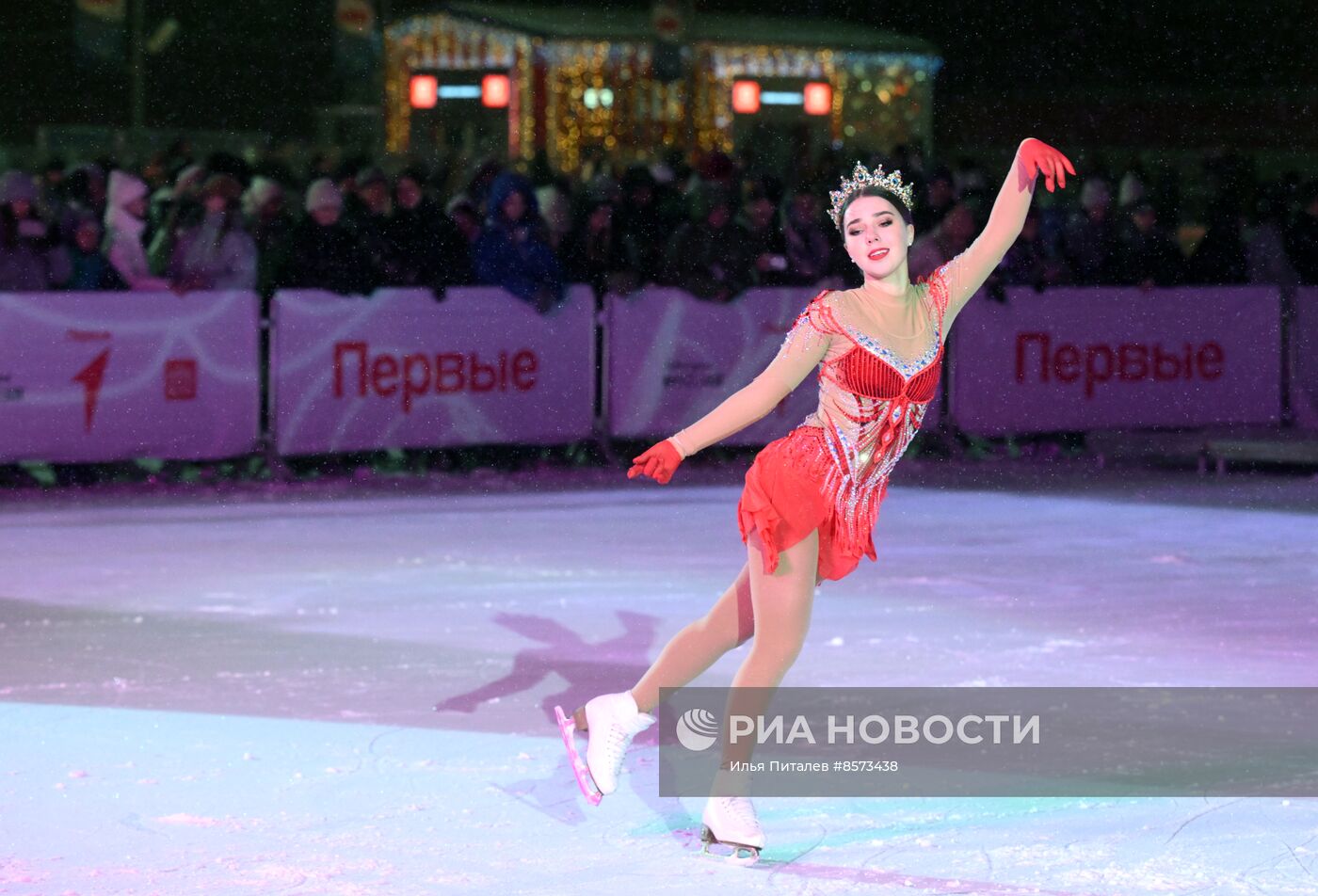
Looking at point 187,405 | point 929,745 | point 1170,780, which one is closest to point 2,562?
point 187,405

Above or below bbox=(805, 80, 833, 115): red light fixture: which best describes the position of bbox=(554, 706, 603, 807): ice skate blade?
below

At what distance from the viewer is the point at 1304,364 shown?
15.5m

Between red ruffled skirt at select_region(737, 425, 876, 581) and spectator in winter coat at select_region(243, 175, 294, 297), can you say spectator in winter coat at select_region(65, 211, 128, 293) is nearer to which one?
spectator in winter coat at select_region(243, 175, 294, 297)

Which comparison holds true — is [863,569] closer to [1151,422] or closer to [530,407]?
[530,407]

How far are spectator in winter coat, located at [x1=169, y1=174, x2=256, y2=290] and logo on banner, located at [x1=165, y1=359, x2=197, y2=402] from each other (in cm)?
55

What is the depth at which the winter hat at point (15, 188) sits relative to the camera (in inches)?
493

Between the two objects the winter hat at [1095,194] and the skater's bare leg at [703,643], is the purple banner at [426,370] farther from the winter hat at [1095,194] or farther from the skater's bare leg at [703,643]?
the skater's bare leg at [703,643]

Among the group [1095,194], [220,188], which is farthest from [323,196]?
[1095,194]

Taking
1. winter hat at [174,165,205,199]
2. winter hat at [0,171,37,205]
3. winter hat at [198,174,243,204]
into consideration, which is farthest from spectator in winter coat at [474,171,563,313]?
winter hat at [0,171,37,205]

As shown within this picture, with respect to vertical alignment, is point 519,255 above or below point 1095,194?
below

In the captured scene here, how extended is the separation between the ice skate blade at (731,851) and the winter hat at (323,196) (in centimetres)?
914

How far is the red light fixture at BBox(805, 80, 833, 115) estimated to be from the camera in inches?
997

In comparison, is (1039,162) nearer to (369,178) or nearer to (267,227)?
(267,227)

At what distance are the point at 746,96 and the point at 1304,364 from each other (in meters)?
10.3
